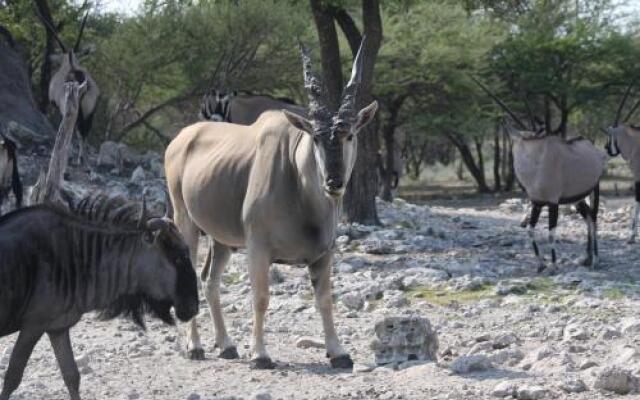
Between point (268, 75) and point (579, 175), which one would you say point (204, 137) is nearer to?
point (579, 175)

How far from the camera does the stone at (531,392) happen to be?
7.52 m

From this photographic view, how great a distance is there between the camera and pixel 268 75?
3328cm

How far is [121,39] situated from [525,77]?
12462mm

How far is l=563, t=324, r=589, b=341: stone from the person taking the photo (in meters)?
Result: 9.62

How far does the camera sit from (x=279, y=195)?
30.6 ft

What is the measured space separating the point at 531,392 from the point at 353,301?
447 centimetres

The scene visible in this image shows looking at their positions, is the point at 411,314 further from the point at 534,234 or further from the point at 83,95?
the point at 83,95

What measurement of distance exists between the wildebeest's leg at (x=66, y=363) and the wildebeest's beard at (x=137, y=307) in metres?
0.34

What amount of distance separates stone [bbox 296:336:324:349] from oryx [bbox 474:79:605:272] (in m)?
5.87

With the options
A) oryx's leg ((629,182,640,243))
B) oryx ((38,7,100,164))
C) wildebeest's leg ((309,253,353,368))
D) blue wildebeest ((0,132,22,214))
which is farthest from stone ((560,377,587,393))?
oryx ((38,7,100,164))

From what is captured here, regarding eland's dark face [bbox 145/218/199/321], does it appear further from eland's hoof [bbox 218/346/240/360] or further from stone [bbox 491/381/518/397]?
stone [bbox 491/381/518/397]

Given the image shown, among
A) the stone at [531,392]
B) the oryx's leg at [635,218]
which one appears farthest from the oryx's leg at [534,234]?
the stone at [531,392]

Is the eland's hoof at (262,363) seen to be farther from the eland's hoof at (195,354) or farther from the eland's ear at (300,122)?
the eland's ear at (300,122)

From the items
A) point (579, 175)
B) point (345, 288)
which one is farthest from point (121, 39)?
point (345, 288)
